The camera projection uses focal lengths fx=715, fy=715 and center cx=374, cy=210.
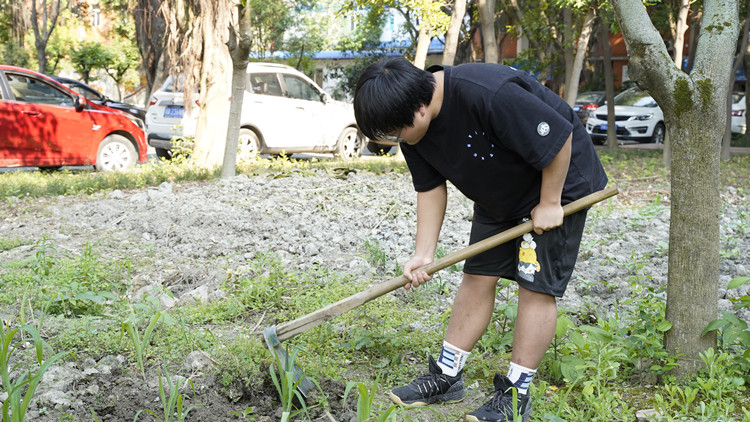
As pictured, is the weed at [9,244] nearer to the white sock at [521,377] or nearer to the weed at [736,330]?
the white sock at [521,377]

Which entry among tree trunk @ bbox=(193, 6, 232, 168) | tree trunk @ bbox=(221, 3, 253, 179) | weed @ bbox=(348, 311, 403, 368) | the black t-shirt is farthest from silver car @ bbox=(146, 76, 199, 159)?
the black t-shirt

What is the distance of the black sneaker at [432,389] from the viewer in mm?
2941

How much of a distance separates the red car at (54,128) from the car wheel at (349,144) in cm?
380

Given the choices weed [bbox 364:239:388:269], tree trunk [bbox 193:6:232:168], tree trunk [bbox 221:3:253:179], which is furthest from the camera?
tree trunk [bbox 193:6:232:168]

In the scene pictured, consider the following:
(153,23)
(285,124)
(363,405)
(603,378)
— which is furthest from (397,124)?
(153,23)

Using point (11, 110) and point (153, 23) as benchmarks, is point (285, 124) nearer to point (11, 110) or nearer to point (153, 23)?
point (11, 110)

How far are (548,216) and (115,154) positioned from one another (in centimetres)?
987

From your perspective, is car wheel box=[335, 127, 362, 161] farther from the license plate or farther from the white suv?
the license plate

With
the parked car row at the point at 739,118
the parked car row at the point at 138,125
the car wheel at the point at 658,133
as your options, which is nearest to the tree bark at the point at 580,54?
the parked car row at the point at 138,125

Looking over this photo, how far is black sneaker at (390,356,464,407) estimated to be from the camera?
2.94 m

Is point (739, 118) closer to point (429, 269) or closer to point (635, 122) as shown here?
point (635, 122)

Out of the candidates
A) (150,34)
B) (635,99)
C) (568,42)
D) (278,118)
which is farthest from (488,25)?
(150,34)

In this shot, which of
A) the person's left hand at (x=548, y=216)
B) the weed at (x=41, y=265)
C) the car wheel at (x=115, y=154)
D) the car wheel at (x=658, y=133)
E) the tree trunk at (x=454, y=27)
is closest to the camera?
the person's left hand at (x=548, y=216)

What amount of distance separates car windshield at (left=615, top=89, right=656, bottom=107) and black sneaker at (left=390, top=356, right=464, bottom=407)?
58.9 feet
